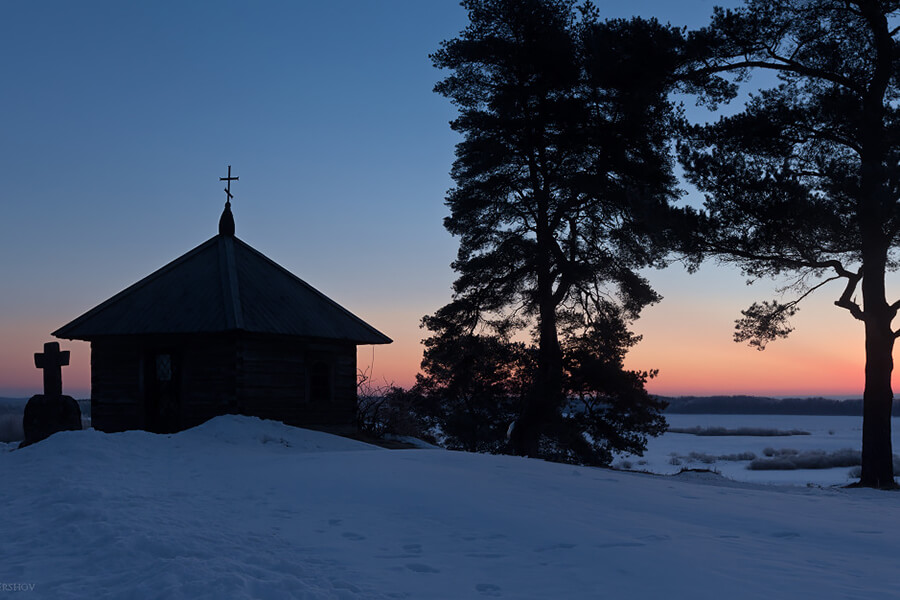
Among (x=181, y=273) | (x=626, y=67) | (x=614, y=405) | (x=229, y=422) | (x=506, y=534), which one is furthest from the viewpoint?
(x=614, y=405)

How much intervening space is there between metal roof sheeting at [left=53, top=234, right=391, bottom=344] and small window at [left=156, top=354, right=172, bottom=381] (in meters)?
1.00

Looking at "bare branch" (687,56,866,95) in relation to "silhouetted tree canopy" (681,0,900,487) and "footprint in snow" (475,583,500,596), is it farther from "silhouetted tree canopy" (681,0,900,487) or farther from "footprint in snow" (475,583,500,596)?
"footprint in snow" (475,583,500,596)

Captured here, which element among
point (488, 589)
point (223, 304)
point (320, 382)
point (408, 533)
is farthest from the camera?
point (320, 382)

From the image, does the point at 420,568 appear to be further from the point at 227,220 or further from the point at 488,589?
the point at 227,220

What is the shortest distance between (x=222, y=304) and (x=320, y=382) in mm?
3738

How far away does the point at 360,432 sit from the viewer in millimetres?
21641

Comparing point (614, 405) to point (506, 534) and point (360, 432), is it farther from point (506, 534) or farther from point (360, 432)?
point (506, 534)

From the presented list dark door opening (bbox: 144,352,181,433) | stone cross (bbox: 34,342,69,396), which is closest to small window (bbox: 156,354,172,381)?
dark door opening (bbox: 144,352,181,433)

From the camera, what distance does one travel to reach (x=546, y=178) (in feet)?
74.2

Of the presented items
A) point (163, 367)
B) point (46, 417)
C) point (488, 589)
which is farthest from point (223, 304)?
point (488, 589)

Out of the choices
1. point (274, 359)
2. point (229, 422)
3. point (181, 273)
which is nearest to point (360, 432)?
point (274, 359)

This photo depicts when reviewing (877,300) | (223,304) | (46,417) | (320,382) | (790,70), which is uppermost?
(790,70)

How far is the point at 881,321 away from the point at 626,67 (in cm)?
913

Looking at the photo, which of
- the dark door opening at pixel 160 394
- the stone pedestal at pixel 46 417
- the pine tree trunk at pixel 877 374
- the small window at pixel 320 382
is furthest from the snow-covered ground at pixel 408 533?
the small window at pixel 320 382
